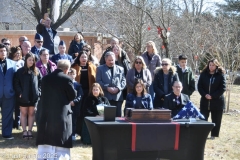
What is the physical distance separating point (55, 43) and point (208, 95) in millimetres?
3867

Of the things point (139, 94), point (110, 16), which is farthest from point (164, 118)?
point (110, 16)

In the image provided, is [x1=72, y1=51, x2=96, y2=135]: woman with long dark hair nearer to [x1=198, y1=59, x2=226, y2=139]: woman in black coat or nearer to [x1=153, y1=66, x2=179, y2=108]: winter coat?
[x1=153, y1=66, x2=179, y2=108]: winter coat

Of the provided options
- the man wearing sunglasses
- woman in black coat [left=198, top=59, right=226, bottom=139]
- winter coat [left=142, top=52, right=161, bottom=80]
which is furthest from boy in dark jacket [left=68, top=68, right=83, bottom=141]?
woman in black coat [left=198, top=59, right=226, bottom=139]

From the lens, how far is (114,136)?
547cm

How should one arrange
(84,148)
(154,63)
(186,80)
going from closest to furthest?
1. (84,148)
2. (154,63)
3. (186,80)

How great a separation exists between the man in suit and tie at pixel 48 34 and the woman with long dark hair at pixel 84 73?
1.67 meters

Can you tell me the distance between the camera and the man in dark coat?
19.6 feet

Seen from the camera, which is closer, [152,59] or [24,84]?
[24,84]

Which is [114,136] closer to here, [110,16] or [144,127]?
[144,127]

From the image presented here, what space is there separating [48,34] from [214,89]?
159 inches

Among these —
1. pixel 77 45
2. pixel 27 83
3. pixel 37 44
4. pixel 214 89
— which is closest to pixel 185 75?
pixel 214 89

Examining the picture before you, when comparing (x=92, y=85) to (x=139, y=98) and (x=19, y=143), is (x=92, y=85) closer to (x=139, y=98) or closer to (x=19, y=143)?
(x=139, y=98)

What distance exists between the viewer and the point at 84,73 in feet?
27.6

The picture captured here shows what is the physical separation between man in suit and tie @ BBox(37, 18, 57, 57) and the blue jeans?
7.09 ft
